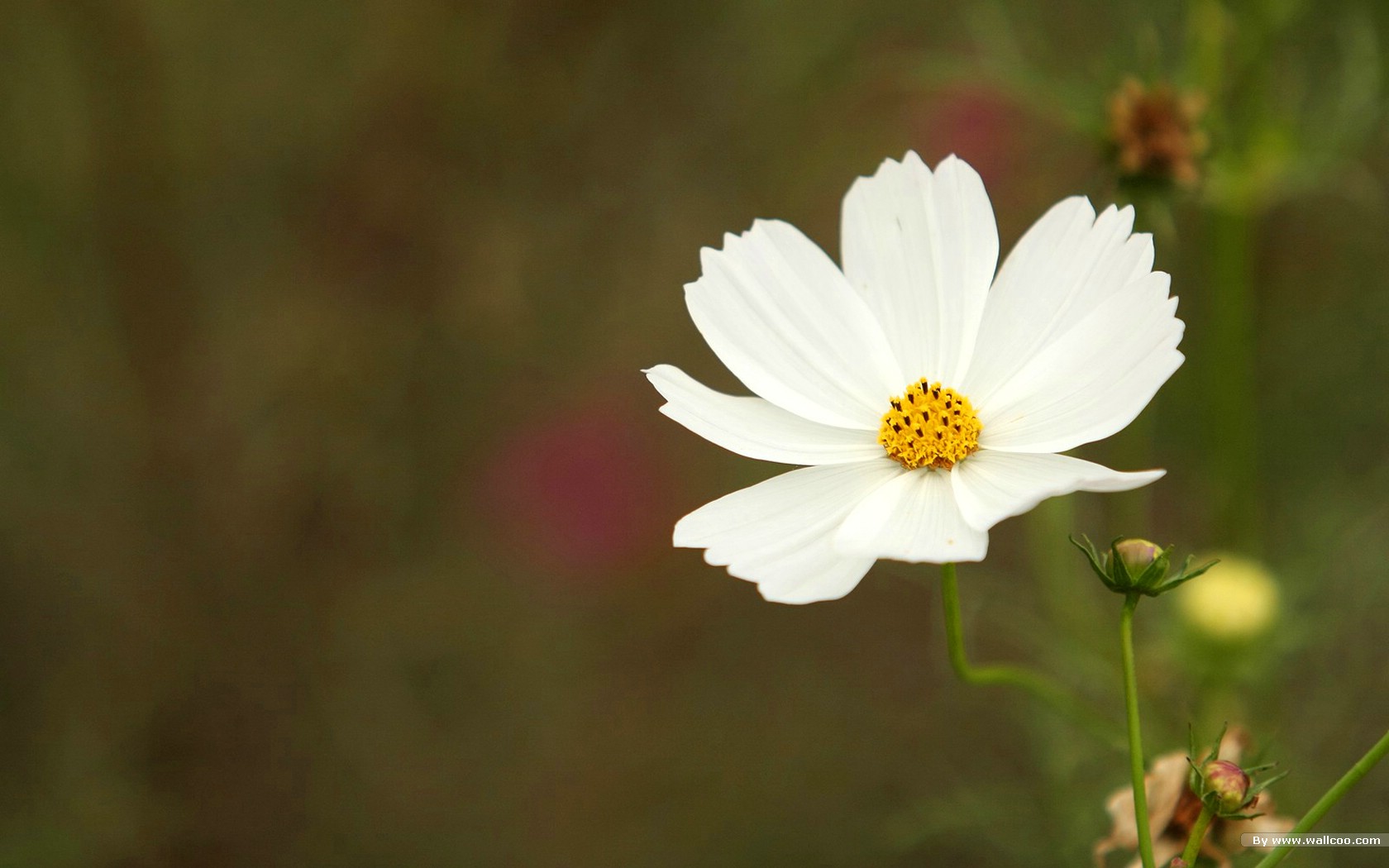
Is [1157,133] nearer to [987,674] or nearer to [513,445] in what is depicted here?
[987,674]

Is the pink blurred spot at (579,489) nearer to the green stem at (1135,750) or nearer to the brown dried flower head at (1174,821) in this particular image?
the brown dried flower head at (1174,821)

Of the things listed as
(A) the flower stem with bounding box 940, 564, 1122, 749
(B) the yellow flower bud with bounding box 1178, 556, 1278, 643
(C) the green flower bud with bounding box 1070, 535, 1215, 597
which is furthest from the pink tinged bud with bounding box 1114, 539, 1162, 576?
(B) the yellow flower bud with bounding box 1178, 556, 1278, 643

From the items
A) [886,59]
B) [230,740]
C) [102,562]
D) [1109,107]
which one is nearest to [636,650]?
[230,740]

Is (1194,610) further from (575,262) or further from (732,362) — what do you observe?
(575,262)

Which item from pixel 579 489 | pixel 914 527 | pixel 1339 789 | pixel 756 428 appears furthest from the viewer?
pixel 579 489

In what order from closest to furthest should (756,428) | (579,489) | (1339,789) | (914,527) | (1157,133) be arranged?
1. (1339,789)
2. (914,527)
3. (756,428)
4. (1157,133)
5. (579,489)

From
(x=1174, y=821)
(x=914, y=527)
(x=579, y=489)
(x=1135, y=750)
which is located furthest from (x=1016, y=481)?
(x=579, y=489)

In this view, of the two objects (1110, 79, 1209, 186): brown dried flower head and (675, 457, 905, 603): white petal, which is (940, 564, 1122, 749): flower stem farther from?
(1110, 79, 1209, 186): brown dried flower head
